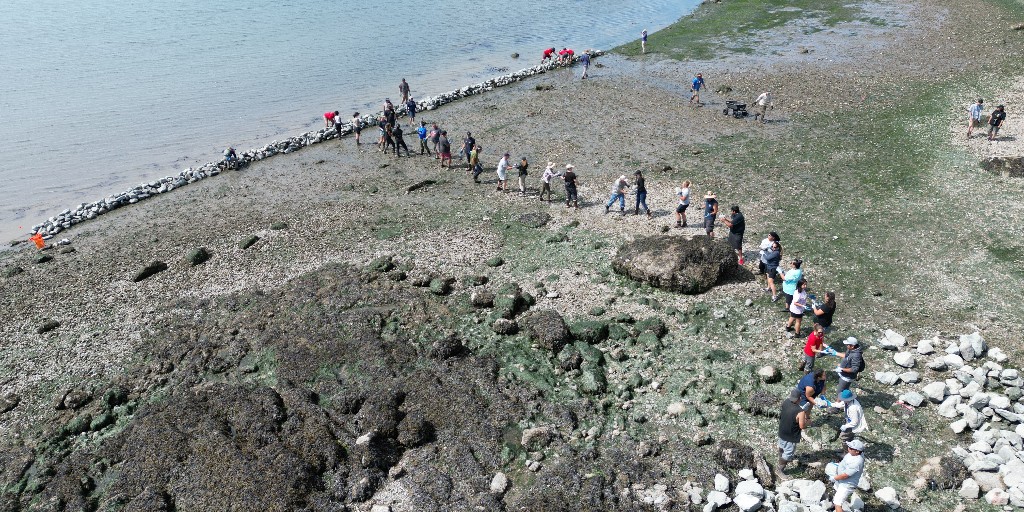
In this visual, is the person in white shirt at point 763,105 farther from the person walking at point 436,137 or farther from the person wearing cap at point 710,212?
Answer: the person walking at point 436,137

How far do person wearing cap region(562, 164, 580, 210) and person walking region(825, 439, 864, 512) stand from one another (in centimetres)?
1489

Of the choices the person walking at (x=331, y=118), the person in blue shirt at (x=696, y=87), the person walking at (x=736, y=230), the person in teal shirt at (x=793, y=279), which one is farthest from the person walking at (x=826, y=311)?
the person walking at (x=331, y=118)

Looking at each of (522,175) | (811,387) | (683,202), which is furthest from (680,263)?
(522,175)

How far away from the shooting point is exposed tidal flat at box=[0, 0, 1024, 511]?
1285cm

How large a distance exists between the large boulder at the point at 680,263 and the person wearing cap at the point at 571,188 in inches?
204

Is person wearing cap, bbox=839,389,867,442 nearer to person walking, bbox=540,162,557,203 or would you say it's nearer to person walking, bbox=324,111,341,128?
person walking, bbox=540,162,557,203

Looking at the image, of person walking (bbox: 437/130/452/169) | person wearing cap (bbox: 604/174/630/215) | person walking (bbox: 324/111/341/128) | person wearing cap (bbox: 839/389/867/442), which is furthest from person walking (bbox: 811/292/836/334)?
person walking (bbox: 324/111/341/128)

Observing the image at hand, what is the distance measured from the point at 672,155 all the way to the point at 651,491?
1962 cm

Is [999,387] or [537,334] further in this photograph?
[537,334]

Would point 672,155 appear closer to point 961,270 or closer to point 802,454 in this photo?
point 961,270

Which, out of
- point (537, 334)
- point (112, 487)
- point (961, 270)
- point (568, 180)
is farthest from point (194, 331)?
point (961, 270)

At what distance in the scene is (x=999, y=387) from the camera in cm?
1380

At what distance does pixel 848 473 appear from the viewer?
1065cm

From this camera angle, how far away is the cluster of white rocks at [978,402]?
37.4 feet
